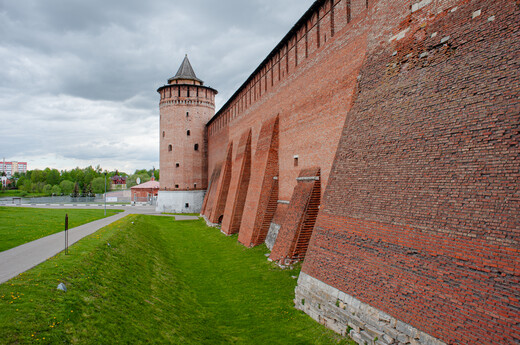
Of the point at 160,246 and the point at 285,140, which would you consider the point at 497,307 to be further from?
the point at 160,246

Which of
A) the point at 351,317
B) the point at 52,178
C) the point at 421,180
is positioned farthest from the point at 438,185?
the point at 52,178

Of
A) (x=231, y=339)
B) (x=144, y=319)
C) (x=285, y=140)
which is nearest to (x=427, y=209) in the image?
(x=231, y=339)

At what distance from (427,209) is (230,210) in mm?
14406

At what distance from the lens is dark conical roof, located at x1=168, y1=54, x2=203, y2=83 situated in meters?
33.8

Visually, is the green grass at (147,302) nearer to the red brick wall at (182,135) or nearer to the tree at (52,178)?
the red brick wall at (182,135)

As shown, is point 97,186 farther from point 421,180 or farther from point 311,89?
point 421,180

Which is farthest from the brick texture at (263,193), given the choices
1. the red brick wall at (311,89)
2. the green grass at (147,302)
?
the green grass at (147,302)

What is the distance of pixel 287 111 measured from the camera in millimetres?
14359

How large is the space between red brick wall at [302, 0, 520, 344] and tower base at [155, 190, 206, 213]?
1067 inches

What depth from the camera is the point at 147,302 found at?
841 centimetres

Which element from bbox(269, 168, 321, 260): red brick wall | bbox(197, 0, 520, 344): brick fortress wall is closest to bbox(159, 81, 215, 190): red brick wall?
bbox(269, 168, 321, 260): red brick wall

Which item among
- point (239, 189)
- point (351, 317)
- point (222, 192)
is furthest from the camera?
point (222, 192)

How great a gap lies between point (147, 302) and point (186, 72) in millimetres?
30098

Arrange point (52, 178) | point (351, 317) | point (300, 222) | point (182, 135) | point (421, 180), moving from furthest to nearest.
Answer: point (52, 178) → point (182, 135) → point (300, 222) → point (351, 317) → point (421, 180)
